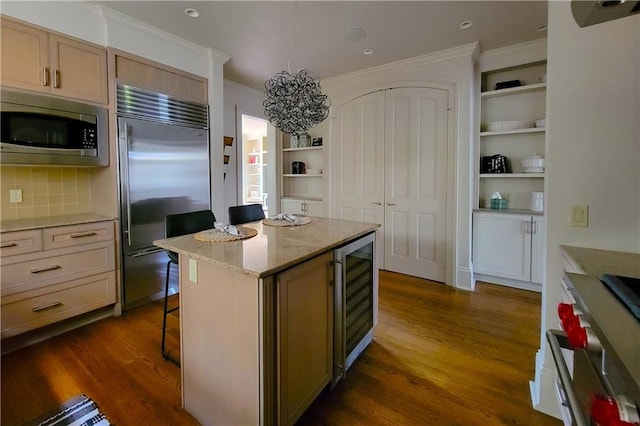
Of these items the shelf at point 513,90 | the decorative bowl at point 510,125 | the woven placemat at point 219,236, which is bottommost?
the woven placemat at point 219,236

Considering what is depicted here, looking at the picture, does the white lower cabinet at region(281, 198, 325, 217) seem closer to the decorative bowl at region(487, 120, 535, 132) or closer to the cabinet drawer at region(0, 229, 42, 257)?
the decorative bowl at region(487, 120, 535, 132)

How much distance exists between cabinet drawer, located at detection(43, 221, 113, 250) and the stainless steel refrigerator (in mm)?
144

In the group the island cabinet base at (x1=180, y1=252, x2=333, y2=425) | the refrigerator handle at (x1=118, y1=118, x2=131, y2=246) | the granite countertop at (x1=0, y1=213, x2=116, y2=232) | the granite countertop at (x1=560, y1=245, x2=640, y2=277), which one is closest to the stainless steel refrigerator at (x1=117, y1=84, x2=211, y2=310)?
the refrigerator handle at (x1=118, y1=118, x2=131, y2=246)

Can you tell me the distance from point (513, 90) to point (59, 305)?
4.79 meters

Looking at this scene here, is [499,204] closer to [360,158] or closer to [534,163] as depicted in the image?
[534,163]

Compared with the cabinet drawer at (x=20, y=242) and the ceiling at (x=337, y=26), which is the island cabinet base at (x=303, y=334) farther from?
the ceiling at (x=337, y=26)

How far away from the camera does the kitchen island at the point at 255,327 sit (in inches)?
50.4

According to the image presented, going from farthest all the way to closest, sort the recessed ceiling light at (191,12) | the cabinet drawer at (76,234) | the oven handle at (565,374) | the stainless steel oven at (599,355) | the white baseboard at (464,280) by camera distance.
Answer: the white baseboard at (464,280) → the recessed ceiling light at (191,12) → the cabinet drawer at (76,234) → the oven handle at (565,374) → the stainless steel oven at (599,355)

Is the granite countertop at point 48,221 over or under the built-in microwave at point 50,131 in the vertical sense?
under

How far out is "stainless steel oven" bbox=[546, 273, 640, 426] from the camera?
64cm

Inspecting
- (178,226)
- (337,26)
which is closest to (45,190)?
(178,226)

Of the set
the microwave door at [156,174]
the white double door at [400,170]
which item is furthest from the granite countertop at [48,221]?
the white double door at [400,170]

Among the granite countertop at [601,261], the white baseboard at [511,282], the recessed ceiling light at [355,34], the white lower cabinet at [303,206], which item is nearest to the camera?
the granite countertop at [601,261]

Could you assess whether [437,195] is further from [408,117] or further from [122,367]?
[122,367]
